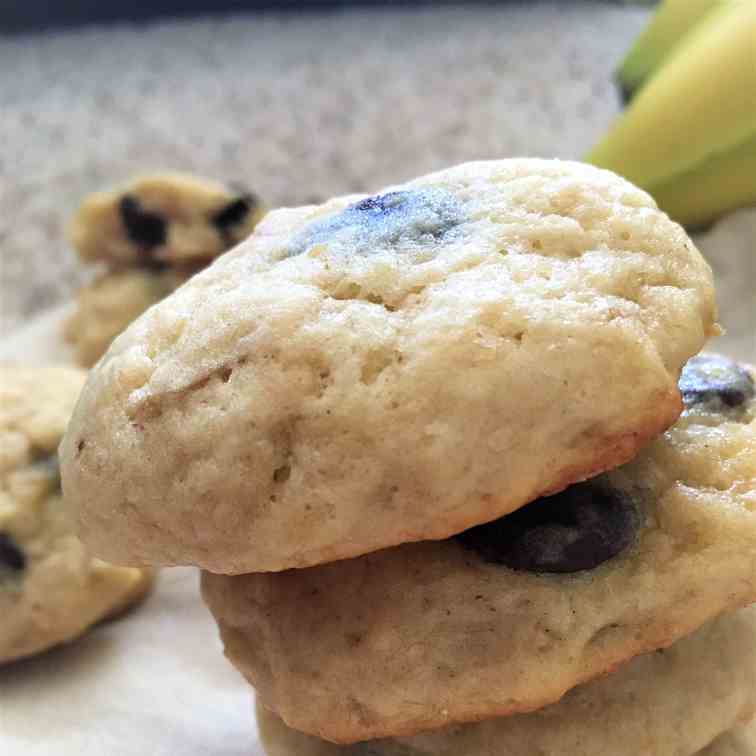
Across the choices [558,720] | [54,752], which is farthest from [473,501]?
[54,752]

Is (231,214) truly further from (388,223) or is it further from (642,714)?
(642,714)

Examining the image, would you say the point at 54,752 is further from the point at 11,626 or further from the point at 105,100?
the point at 105,100

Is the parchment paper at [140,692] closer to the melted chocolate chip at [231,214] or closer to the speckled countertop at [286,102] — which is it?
the melted chocolate chip at [231,214]

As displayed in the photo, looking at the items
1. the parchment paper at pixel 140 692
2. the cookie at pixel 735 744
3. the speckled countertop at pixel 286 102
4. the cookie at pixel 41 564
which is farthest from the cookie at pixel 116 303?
the cookie at pixel 735 744

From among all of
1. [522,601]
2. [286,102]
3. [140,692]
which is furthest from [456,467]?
[286,102]

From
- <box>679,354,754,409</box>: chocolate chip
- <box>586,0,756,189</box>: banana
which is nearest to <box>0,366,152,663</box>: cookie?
<box>679,354,754,409</box>: chocolate chip

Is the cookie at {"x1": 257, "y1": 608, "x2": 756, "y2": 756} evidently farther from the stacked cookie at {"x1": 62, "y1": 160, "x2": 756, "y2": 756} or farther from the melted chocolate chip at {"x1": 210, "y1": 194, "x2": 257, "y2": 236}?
the melted chocolate chip at {"x1": 210, "y1": 194, "x2": 257, "y2": 236}
